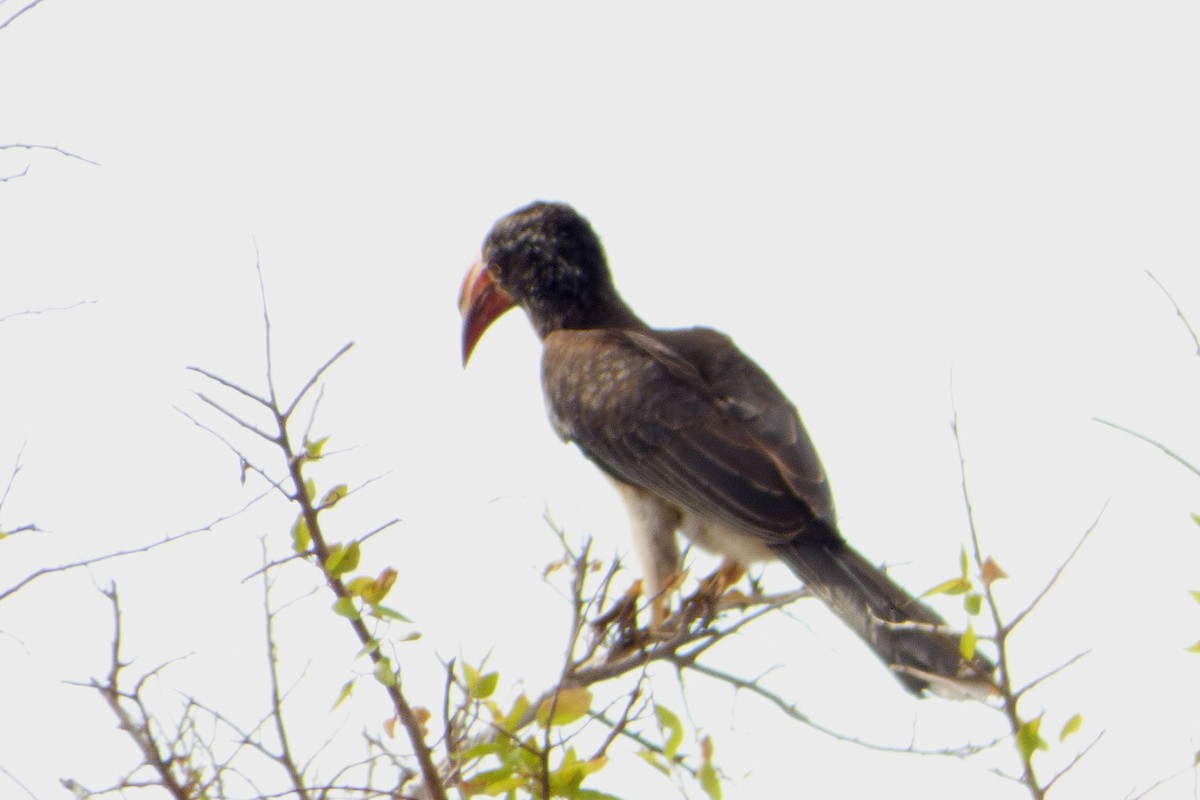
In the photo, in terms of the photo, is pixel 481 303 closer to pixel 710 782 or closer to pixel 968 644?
pixel 710 782

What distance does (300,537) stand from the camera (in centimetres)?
→ 262

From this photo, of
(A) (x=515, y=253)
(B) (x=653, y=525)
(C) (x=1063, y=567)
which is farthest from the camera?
(A) (x=515, y=253)

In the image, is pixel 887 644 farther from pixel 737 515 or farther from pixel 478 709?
pixel 478 709

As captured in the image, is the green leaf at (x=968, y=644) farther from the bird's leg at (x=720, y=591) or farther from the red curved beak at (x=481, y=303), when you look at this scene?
the red curved beak at (x=481, y=303)

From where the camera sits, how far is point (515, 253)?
5766 mm

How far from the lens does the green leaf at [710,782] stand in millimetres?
2479

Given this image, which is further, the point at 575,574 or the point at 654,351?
the point at 654,351

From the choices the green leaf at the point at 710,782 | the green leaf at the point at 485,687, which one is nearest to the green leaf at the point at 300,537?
the green leaf at the point at 485,687

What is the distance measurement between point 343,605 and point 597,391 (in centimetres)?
250

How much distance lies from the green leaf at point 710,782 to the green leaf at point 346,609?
0.62 metres

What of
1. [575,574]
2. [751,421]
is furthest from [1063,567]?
[751,421]

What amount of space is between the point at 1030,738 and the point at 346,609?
1.09m

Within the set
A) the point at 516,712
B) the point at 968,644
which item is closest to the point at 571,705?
the point at 516,712

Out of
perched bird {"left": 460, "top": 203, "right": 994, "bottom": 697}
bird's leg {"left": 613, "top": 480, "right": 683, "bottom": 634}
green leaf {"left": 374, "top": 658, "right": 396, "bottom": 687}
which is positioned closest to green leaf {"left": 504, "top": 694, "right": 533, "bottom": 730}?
green leaf {"left": 374, "top": 658, "right": 396, "bottom": 687}
